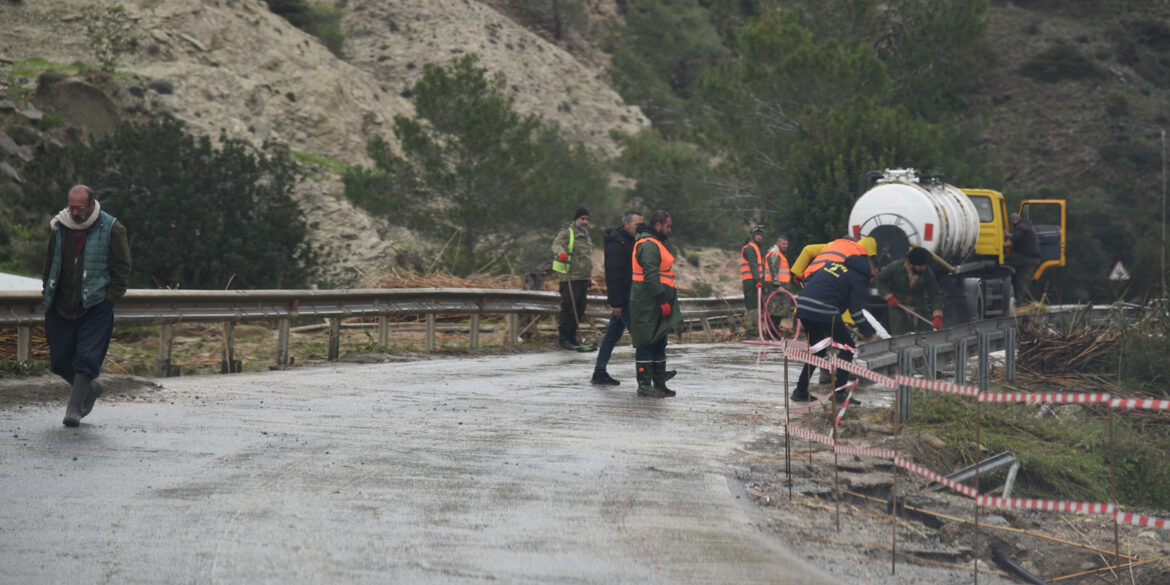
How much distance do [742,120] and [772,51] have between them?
92.9 inches

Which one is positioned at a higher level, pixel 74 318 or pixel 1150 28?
pixel 1150 28

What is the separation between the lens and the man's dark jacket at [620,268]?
13.1 metres

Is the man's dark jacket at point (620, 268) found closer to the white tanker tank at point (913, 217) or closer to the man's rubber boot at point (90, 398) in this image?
the man's rubber boot at point (90, 398)

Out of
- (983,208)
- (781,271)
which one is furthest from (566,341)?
(983,208)

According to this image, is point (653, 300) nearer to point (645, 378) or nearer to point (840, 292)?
point (645, 378)

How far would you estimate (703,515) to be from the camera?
6.39 meters

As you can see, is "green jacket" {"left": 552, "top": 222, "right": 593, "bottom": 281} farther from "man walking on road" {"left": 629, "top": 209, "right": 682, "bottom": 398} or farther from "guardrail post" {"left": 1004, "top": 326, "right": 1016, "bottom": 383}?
"guardrail post" {"left": 1004, "top": 326, "right": 1016, "bottom": 383}

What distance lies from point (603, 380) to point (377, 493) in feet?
21.1

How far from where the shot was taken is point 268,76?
159ft

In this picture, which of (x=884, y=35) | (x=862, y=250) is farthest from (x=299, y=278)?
(x=884, y=35)

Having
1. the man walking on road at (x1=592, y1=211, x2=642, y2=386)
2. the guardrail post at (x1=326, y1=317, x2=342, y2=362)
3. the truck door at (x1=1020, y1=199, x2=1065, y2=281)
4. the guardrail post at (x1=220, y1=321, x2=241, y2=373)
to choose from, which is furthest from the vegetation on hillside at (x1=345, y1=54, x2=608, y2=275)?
the man walking on road at (x1=592, y1=211, x2=642, y2=386)

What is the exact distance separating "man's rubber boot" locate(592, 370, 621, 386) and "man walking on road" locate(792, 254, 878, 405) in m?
2.17

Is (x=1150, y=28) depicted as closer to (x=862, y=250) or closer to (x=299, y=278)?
(x=299, y=278)

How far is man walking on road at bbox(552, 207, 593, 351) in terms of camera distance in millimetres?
17266
